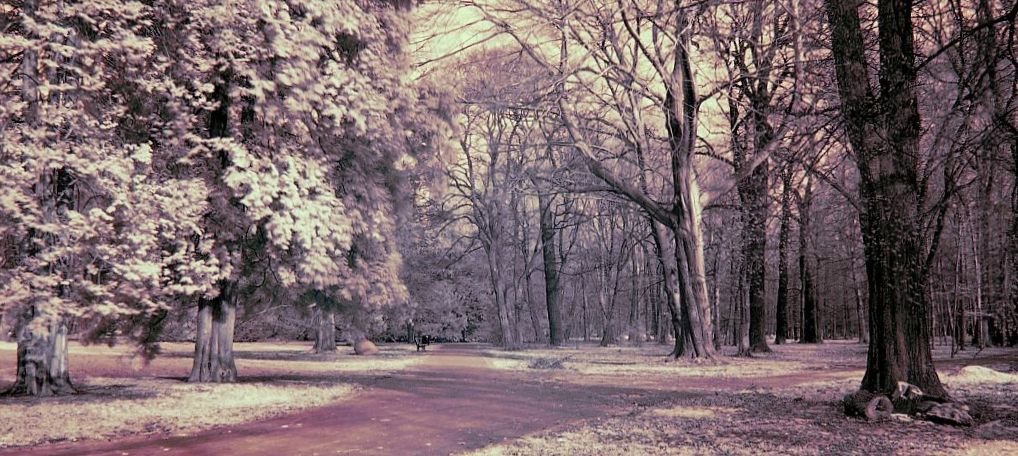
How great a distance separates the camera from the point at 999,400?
30.5 ft

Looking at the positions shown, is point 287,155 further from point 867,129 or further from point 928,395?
point 928,395

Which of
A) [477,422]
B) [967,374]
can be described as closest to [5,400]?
[477,422]

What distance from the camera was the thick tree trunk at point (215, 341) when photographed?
47.6 ft

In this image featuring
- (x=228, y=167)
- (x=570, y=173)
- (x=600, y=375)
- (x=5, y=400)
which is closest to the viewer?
(x=5, y=400)

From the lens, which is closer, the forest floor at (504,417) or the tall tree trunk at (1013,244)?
the forest floor at (504,417)

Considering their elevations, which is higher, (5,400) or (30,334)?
(30,334)

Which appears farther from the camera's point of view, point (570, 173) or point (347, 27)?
point (570, 173)

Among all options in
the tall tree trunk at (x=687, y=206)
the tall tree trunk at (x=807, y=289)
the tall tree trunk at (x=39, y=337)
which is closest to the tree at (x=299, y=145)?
the tall tree trunk at (x=39, y=337)

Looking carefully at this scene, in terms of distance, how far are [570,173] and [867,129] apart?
1314cm

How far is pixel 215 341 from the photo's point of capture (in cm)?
1473

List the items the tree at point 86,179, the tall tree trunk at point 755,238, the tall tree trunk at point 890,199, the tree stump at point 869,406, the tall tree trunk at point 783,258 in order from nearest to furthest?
the tree stump at point 869,406
the tall tree trunk at point 890,199
the tree at point 86,179
the tall tree trunk at point 755,238
the tall tree trunk at point 783,258

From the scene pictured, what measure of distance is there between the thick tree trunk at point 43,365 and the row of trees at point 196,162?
0.10 feet

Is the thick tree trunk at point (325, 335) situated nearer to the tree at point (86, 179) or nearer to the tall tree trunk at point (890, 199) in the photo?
the tree at point (86, 179)

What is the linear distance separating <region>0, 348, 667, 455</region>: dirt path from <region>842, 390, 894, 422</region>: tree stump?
10.8ft
